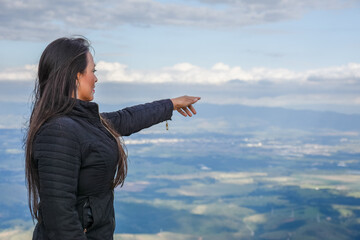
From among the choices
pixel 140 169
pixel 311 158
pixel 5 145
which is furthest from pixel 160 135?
pixel 5 145

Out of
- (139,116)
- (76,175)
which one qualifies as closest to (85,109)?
(76,175)

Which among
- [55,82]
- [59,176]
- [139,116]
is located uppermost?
[55,82]

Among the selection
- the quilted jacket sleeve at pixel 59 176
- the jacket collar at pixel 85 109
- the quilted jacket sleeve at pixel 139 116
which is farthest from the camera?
the quilted jacket sleeve at pixel 139 116

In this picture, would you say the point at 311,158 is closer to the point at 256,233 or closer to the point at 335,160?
the point at 335,160

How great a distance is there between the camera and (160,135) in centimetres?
8912

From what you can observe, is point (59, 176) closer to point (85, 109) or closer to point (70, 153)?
point (70, 153)

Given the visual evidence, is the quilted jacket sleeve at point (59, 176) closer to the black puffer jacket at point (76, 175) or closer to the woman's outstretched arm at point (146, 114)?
the black puffer jacket at point (76, 175)

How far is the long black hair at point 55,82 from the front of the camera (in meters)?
1.67

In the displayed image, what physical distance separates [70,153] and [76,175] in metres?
0.08

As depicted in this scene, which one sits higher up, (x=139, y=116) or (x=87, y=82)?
(x=87, y=82)

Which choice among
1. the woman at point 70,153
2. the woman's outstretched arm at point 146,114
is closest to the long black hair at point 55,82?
the woman at point 70,153

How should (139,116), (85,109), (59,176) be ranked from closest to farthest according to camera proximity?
(59,176), (85,109), (139,116)

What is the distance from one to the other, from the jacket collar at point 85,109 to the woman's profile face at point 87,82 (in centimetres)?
4

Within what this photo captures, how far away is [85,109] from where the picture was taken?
173cm
